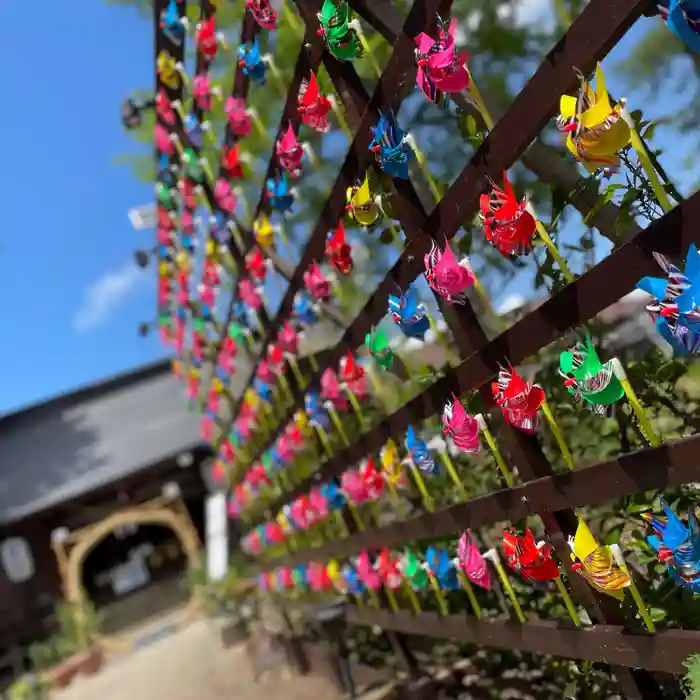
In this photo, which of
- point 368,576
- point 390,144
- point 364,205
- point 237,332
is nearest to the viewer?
point 390,144

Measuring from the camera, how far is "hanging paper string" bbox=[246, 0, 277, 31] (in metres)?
2.56

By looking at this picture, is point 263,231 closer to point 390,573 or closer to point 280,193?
point 280,193

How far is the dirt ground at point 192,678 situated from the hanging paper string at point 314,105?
3.76 m

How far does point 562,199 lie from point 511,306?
1101 mm

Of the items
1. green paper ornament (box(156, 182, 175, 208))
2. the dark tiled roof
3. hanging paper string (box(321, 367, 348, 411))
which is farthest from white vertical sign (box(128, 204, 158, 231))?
the dark tiled roof

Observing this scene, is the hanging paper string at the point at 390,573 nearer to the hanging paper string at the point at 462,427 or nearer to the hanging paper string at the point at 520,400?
the hanging paper string at the point at 462,427

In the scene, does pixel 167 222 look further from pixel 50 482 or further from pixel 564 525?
pixel 50 482

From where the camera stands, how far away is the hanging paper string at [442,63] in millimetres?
1714

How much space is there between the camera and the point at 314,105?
7.89 feet

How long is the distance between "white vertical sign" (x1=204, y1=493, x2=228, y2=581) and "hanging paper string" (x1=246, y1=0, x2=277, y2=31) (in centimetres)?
701

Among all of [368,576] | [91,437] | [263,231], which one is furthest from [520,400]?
[91,437]

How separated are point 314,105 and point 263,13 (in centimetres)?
44

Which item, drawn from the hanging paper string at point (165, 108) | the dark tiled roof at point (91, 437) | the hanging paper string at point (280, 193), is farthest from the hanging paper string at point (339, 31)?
the dark tiled roof at point (91, 437)

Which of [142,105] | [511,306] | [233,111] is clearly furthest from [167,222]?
[511,306]
